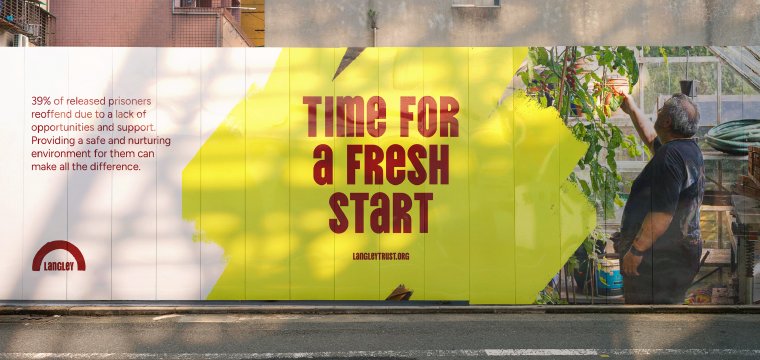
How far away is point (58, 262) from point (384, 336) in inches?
169

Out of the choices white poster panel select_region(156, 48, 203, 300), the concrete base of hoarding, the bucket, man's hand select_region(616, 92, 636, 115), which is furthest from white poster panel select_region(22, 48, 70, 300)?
man's hand select_region(616, 92, 636, 115)

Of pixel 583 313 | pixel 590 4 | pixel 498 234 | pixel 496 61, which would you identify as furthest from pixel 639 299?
pixel 590 4

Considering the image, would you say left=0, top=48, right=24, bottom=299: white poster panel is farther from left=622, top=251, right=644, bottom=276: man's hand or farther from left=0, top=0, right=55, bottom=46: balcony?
left=622, top=251, right=644, bottom=276: man's hand

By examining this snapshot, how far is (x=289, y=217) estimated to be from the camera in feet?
29.5

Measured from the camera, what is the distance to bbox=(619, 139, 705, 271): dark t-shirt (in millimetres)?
8797

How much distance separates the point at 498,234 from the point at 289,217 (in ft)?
8.48

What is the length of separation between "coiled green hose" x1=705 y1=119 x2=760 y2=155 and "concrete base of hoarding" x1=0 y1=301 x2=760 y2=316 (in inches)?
76.2

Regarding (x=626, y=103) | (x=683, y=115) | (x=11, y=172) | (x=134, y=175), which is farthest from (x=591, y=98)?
(x=11, y=172)

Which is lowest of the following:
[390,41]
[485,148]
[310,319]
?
[310,319]

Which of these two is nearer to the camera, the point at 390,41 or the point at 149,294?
Result: the point at 149,294

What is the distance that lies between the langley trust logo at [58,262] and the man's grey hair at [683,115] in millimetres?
7433

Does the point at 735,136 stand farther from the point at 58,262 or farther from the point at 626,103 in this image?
the point at 58,262

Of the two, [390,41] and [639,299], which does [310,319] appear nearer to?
[639,299]

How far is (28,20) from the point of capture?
45.5ft
